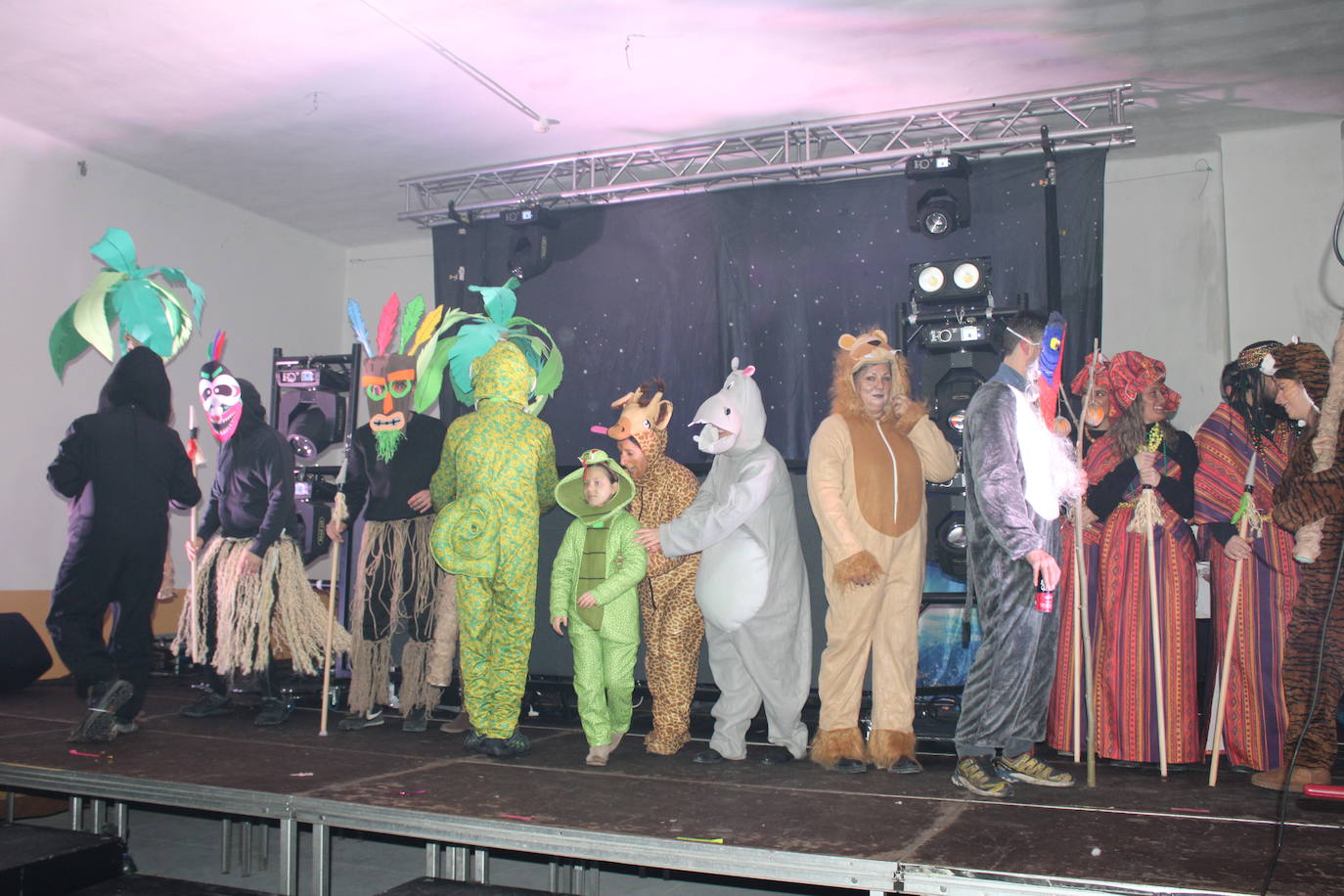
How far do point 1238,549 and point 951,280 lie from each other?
248 centimetres

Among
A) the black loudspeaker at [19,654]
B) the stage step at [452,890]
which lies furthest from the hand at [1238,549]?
the black loudspeaker at [19,654]

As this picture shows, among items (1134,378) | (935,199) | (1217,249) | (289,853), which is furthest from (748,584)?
(1217,249)

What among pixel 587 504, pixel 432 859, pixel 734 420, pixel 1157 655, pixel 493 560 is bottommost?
pixel 432 859

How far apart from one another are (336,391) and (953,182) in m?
3.92

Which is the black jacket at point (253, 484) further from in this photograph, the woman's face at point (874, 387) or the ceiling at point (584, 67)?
the woman's face at point (874, 387)

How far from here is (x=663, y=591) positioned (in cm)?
395

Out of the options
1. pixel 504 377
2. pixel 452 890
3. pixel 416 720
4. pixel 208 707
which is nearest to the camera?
pixel 452 890

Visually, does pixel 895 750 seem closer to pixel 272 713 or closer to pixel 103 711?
pixel 272 713

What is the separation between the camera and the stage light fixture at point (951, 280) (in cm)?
554

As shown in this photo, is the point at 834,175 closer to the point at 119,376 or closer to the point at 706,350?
the point at 706,350

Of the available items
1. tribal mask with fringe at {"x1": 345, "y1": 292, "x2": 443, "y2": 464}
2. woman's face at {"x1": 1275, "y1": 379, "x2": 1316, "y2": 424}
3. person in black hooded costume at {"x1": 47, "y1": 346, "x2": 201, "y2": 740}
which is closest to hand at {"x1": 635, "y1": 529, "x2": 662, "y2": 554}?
tribal mask with fringe at {"x1": 345, "y1": 292, "x2": 443, "y2": 464}

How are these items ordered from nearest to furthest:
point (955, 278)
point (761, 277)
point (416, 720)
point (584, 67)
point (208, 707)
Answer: point (416, 720)
point (208, 707)
point (955, 278)
point (584, 67)
point (761, 277)

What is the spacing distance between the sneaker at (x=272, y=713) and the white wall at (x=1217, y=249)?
565 centimetres

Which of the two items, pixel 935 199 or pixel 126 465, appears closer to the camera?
pixel 126 465
